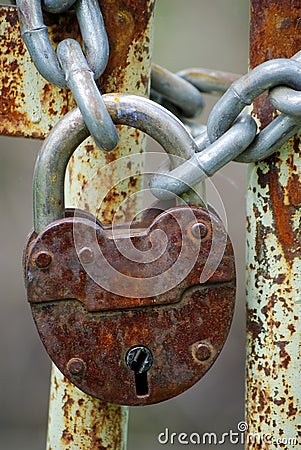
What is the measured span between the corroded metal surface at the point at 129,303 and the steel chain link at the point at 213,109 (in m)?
0.06

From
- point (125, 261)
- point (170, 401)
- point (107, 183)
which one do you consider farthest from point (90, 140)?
point (170, 401)

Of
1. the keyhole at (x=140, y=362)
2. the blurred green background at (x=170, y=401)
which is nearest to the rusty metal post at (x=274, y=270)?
the keyhole at (x=140, y=362)

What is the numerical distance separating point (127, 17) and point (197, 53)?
103 inches

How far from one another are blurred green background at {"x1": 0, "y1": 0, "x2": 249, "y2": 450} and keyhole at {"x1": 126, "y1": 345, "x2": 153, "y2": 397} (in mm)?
1604

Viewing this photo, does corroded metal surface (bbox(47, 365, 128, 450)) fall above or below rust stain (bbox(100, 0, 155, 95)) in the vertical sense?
below

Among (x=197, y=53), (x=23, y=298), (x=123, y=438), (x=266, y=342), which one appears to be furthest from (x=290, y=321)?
(x=197, y=53)

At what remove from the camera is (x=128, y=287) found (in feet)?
2.58

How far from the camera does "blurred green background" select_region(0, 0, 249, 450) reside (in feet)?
9.05

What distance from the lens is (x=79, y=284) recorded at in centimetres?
78

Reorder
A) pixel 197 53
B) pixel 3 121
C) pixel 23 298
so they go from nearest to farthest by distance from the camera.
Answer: pixel 3 121 → pixel 23 298 → pixel 197 53

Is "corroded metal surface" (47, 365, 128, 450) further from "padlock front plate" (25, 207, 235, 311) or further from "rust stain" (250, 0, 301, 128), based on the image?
"rust stain" (250, 0, 301, 128)

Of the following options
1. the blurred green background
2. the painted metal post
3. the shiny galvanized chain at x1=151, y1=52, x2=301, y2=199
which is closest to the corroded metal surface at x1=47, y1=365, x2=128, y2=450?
the painted metal post

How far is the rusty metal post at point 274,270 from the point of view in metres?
0.80

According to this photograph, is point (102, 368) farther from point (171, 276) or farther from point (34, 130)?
point (34, 130)
